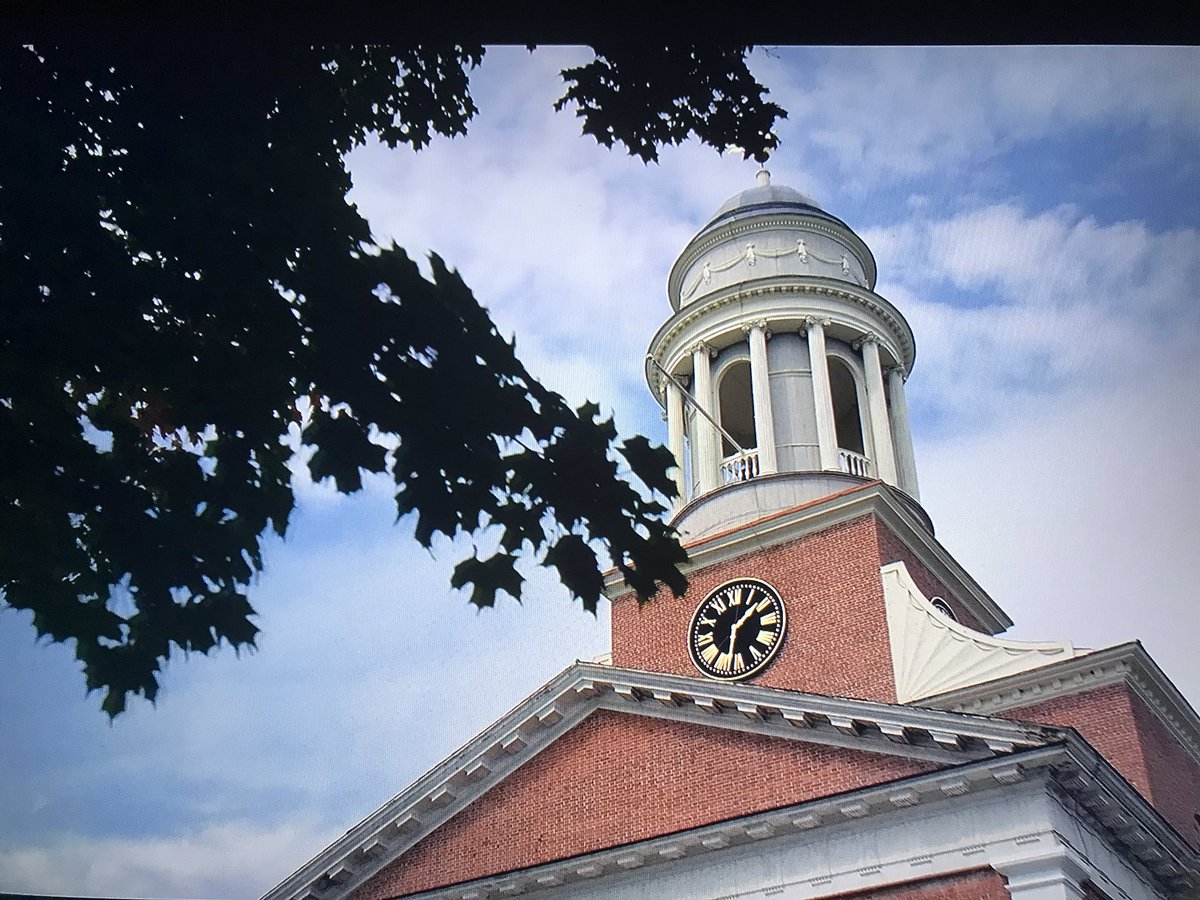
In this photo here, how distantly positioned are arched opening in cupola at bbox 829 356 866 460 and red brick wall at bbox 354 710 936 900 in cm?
1078

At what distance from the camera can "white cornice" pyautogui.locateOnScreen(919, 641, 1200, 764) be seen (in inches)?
747

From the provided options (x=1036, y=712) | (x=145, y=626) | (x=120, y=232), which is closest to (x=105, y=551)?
(x=145, y=626)

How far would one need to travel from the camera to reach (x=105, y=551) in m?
4.89

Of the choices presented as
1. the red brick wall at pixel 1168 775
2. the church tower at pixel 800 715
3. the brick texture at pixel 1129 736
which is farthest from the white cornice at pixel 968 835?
the red brick wall at pixel 1168 775

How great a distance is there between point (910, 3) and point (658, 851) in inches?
624

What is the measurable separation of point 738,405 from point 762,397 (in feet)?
→ 9.40

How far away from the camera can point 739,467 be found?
2550 cm

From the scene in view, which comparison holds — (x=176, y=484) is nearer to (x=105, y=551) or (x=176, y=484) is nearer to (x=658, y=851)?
(x=105, y=551)

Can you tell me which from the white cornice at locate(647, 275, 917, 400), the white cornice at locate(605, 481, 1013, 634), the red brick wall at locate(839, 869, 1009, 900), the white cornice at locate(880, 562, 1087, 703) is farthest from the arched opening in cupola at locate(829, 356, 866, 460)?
the red brick wall at locate(839, 869, 1009, 900)

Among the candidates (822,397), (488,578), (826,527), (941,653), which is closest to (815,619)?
(826,527)

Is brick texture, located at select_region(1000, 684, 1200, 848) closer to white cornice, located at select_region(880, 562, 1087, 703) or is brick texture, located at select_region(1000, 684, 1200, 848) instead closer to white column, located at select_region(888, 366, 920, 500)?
white cornice, located at select_region(880, 562, 1087, 703)

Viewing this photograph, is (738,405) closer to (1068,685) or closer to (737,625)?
(737,625)

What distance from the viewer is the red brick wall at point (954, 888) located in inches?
586

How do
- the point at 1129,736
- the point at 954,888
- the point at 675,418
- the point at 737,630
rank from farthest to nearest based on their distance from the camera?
the point at 675,418 < the point at 737,630 < the point at 1129,736 < the point at 954,888
